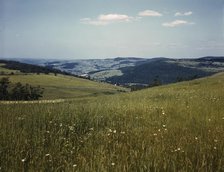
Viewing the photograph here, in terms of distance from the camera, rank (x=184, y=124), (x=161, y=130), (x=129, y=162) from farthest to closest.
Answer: (x=184, y=124), (x=161, y=130), (x=129, y=162)

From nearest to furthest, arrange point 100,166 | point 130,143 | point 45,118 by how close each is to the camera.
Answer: point 100,166 < point 130,143 < point 45,118

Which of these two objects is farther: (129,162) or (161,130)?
(161,130)

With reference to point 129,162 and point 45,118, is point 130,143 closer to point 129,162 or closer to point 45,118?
point 129,162

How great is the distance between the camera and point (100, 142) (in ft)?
22.3

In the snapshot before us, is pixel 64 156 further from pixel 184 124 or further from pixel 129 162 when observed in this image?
pixel 184 124

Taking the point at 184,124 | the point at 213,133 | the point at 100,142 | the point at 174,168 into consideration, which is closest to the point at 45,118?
the point at 100,142

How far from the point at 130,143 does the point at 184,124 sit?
248 cm

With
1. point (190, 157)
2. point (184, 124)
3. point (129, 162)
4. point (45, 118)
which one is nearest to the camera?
point (129, 162)

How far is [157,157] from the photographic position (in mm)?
5543

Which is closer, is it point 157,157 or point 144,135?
point 157,157

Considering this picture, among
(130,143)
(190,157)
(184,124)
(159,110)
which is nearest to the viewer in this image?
(190,157)

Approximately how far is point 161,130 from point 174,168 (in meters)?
2.73

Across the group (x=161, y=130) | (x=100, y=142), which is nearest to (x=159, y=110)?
(x=161, y=130)

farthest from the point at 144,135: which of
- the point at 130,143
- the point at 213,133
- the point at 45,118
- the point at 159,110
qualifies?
the point at 159,110
